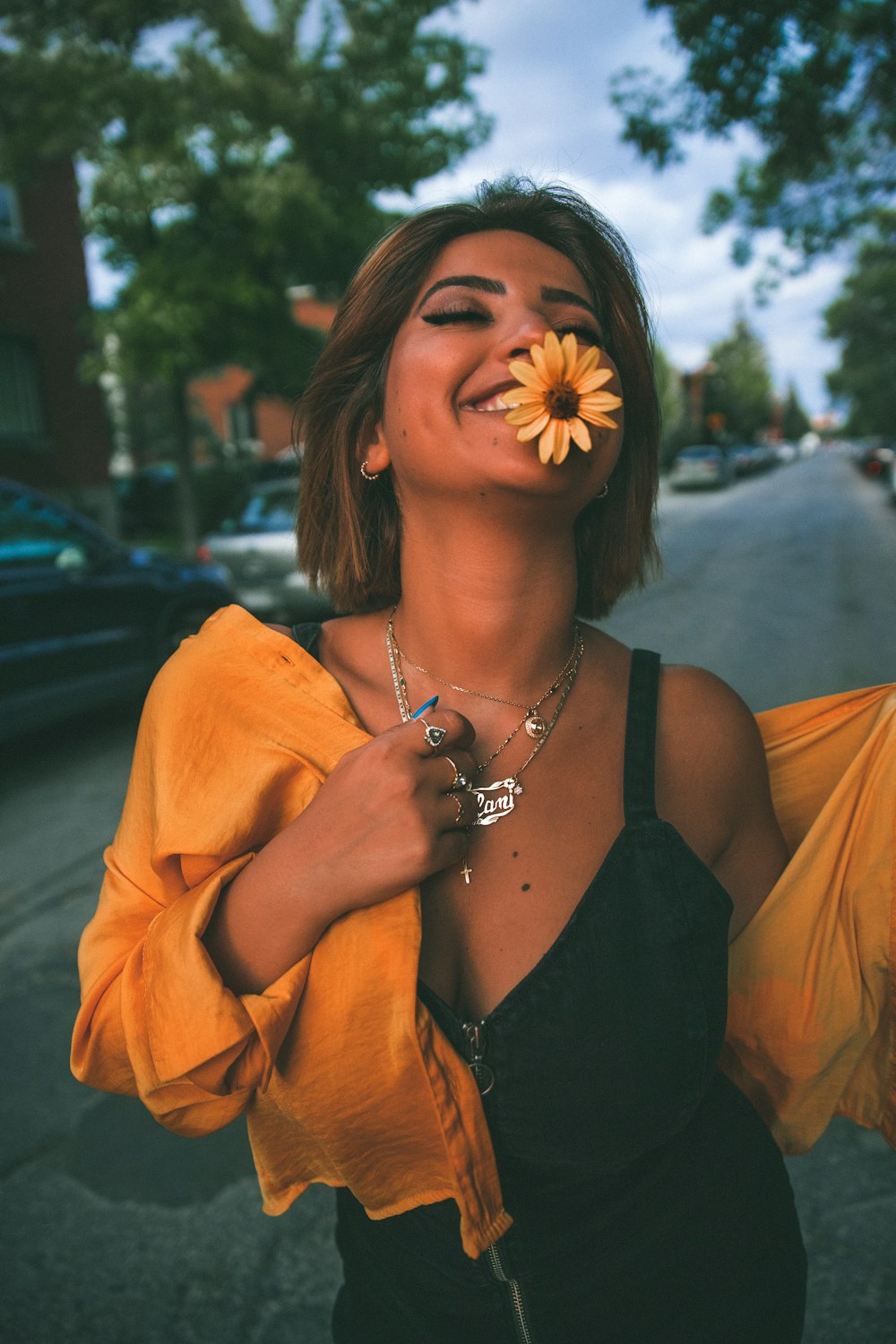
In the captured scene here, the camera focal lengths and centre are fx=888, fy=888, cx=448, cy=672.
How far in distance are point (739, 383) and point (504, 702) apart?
76.4 metres

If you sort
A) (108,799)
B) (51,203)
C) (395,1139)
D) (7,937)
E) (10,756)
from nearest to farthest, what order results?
(395,1139)
(7,937)
(108,799)
(10,756)
(51,203)

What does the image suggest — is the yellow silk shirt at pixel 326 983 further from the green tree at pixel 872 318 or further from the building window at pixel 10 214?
the green tree at pixel 872 318

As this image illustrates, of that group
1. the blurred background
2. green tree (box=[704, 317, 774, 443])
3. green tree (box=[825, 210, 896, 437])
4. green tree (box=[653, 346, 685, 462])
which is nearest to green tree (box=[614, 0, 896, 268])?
the blurred background

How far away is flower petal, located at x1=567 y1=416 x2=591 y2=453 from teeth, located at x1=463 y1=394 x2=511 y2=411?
0.12m

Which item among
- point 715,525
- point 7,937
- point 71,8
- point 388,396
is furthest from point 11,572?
point 715,525

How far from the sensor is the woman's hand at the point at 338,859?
3.55 ft

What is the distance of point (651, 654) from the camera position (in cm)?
144

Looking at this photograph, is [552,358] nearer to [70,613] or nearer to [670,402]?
[70,613]

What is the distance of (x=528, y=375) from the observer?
1.13m

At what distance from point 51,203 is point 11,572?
13.7 meters

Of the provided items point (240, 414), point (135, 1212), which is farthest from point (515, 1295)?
point (240, 414)

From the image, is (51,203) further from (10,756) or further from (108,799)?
(108,799)

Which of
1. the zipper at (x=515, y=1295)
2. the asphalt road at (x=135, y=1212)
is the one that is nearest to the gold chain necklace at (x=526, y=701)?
the zipper at (x=515, y=1295)

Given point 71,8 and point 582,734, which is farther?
point 71,8
